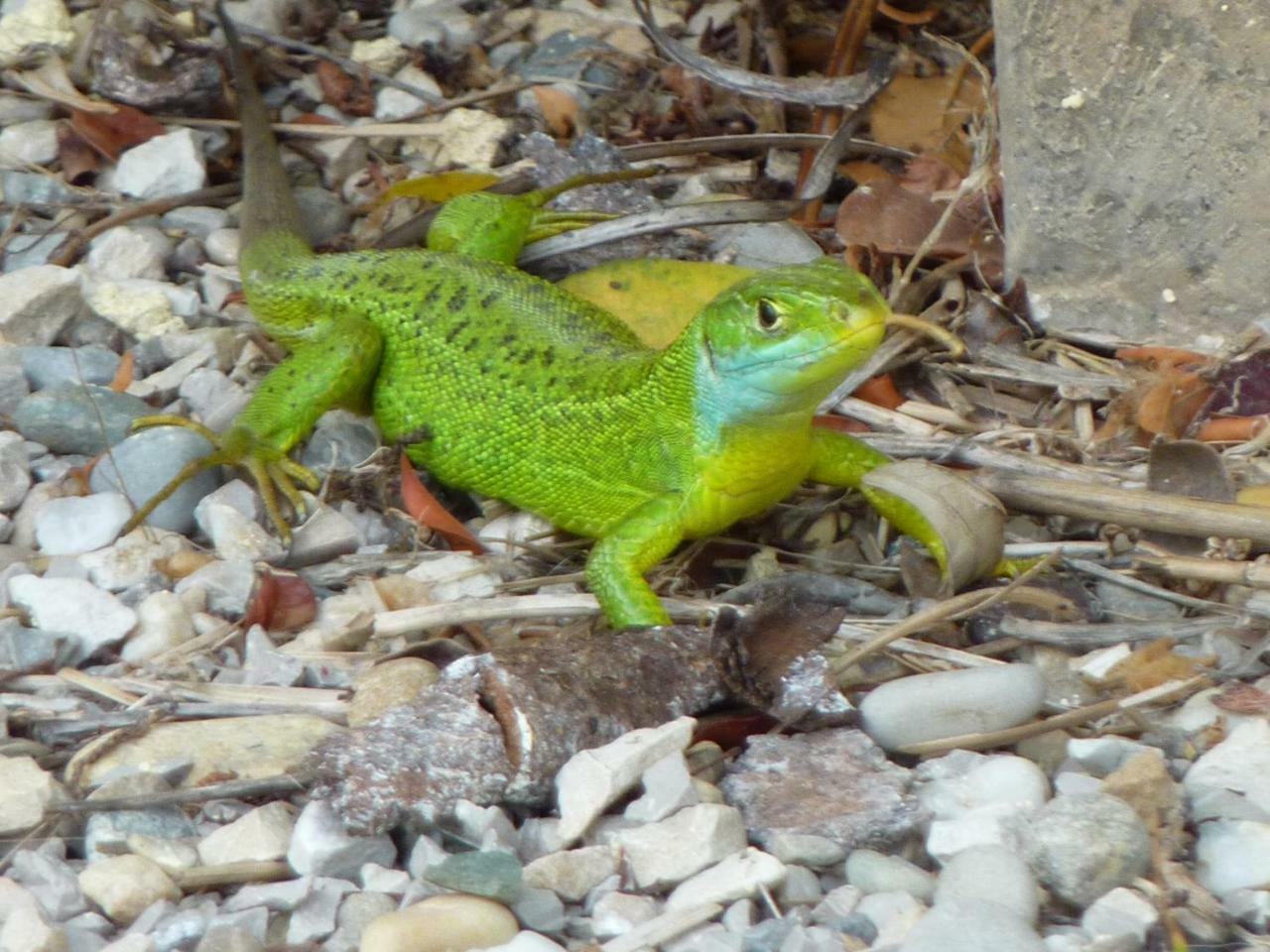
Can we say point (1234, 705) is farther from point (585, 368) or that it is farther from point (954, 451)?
point (585, 368)

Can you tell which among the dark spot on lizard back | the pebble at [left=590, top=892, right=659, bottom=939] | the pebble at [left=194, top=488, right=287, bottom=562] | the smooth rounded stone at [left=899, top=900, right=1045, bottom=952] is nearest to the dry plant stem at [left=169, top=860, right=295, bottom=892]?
the pebble at [left=590, top=892, right=659, bottom=939]

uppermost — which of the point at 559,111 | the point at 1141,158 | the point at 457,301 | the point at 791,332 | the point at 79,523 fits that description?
the point at 1141,158

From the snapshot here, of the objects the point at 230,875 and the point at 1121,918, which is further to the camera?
the point at 230,875

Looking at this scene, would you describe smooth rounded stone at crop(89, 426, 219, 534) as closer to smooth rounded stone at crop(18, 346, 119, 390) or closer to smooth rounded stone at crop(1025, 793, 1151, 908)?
smooth rounded stone at crop(18, 346, 119, 390)

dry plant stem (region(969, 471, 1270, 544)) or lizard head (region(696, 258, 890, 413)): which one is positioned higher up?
lizard head (region(696, 258, 890, 413))

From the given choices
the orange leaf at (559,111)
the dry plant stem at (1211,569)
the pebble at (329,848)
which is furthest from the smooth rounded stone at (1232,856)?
the orange leaf at (559,111)

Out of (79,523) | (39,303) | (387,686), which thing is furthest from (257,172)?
(387,686)

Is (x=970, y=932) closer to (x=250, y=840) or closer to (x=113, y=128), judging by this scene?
(x=250, y=840)
